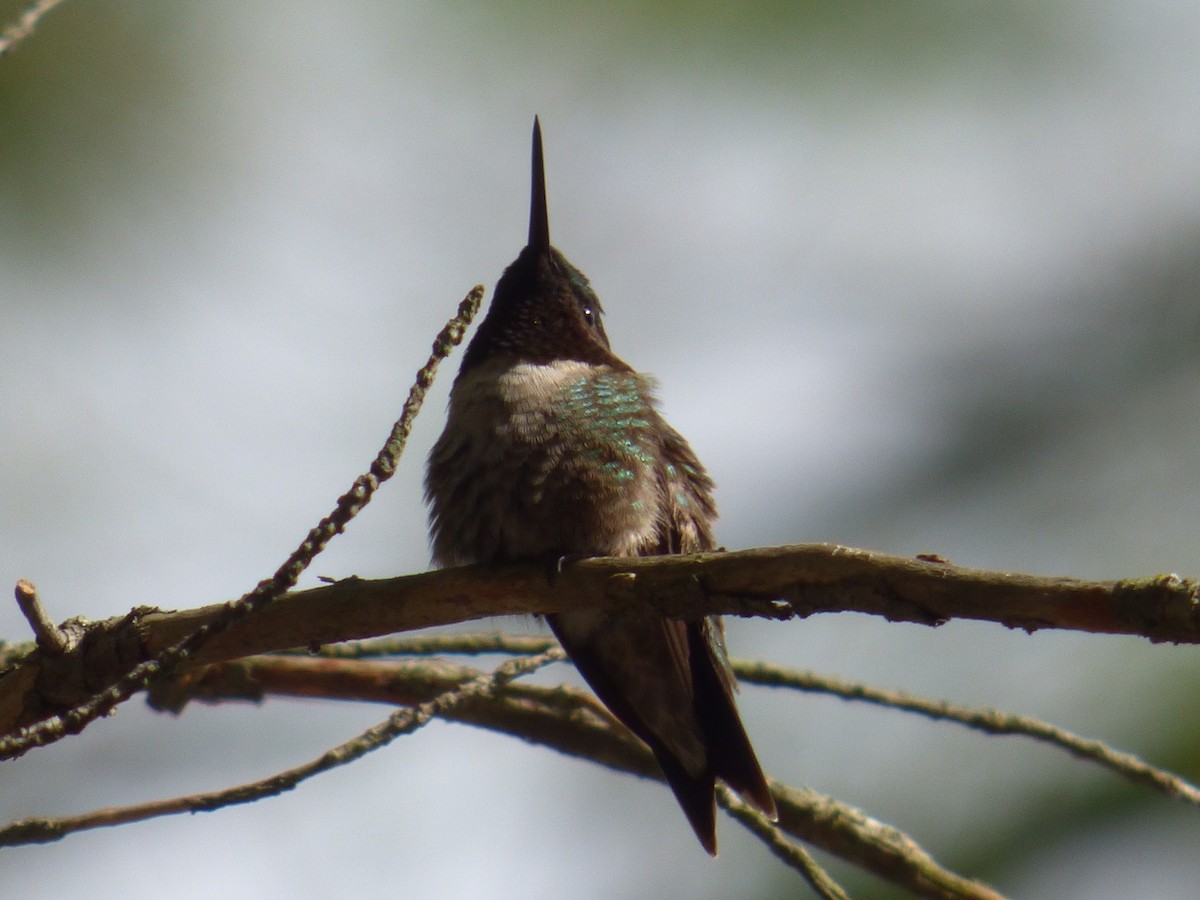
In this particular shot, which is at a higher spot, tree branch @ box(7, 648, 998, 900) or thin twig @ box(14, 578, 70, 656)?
thin twig @ box(14, 578, 70, 656)

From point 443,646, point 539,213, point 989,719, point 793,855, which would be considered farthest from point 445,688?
point 539,213

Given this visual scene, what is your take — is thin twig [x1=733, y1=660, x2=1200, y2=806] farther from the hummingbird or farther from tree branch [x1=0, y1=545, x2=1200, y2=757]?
tree branch [x1=0, y1=545, x2=1200, y2=757]

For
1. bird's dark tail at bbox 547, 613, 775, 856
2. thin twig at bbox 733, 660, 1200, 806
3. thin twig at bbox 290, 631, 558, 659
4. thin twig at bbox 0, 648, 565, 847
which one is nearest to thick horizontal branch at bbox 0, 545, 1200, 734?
thin twig at bbox 0, 648, 565, 847

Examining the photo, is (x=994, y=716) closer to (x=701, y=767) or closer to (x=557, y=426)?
(x=701, y=767)

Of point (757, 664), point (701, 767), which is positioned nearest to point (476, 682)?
point (701, 767)

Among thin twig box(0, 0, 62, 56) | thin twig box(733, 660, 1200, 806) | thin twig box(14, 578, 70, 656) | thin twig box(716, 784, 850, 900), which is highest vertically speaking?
thin twig box(0, 0, 62, 56)

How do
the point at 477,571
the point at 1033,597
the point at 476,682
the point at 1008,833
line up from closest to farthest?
the point at 1033,597
the point at 477,571
the point at 476,682
the point at 1008,833

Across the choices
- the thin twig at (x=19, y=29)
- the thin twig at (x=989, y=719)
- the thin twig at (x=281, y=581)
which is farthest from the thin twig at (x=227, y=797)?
the thin twig at (x=19, y=29)
